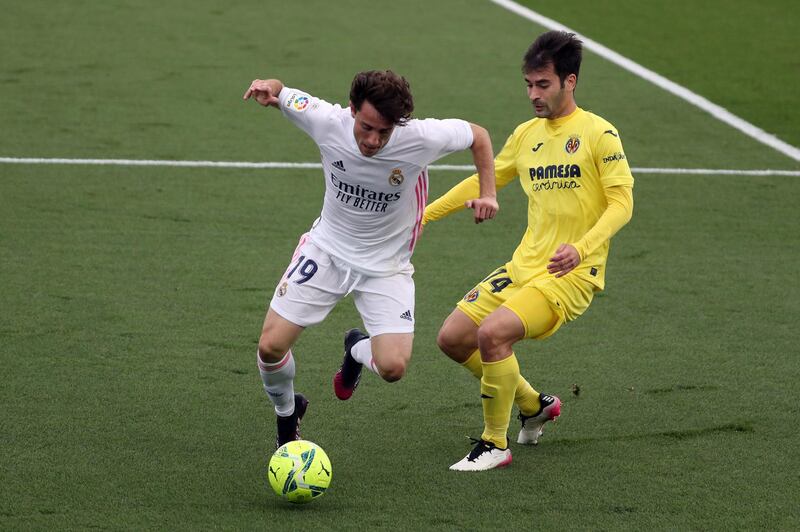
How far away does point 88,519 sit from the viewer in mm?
5512

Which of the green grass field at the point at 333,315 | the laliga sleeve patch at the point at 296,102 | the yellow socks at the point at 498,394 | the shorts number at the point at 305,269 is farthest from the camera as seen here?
the shorts number at the point at 305,269

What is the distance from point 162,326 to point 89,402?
1.34m

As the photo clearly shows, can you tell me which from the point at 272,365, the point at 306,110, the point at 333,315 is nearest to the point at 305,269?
the point at 272,365

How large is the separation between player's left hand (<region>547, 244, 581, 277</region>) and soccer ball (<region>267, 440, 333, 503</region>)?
1352 millimetres

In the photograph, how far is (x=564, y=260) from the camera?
5.83 m

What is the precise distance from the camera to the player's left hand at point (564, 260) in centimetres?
584

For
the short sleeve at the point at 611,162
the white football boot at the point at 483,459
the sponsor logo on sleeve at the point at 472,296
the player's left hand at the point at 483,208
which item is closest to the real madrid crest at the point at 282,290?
the sponsor logo on sleeve at the point at 472,296

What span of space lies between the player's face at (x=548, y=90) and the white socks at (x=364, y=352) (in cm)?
147

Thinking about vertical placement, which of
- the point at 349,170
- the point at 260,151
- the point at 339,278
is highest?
the point at 349,170

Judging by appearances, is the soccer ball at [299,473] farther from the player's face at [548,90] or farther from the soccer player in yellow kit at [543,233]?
the player's face at [548,90]

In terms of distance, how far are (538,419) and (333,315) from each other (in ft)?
7.85

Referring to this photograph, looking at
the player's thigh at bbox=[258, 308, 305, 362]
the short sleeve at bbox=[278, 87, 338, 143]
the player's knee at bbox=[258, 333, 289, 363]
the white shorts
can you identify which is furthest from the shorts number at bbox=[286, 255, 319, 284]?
the short sleeve at bbox=[278, 87, 338, 143]

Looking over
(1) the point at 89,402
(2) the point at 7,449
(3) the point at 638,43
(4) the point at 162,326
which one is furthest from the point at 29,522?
(3) the point at 638,43

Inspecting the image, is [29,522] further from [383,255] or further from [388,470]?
[383,255]
